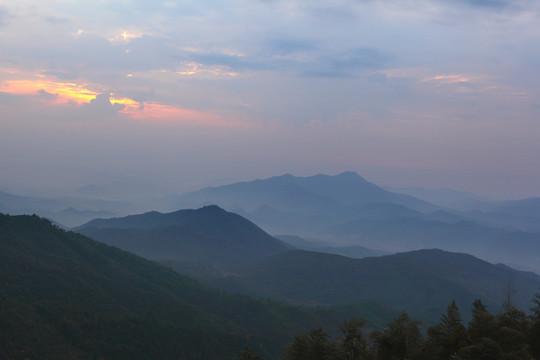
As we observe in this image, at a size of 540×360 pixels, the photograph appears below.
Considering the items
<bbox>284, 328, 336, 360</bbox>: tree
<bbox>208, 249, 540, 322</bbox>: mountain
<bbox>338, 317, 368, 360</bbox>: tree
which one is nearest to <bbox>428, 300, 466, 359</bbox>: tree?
<bbox>338, 317, 368, 360</bbox>: tree

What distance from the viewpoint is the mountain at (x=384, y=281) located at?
13325 cm

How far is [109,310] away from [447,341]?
54.6 metres

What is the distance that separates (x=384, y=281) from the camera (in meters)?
152

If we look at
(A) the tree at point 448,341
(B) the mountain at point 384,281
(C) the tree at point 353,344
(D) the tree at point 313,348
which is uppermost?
(A) the tree at point 448,341

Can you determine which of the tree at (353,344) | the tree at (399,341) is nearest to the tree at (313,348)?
the tree at (353,344)

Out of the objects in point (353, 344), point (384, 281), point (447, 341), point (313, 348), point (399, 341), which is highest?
point (447, 341)

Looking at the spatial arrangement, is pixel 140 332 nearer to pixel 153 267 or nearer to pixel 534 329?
pixel 153 267

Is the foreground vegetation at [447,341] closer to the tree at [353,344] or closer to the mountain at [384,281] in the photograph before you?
the tree at [353,344]

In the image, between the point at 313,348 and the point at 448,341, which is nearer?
the point at 448,341

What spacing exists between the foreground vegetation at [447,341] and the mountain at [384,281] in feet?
316

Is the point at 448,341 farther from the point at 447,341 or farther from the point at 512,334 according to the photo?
the point at 512,334

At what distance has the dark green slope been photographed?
52.4m

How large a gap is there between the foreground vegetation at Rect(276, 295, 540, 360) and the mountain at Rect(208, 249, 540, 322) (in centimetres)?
9644

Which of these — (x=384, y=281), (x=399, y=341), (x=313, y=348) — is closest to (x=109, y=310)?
(x=313, y=348)
